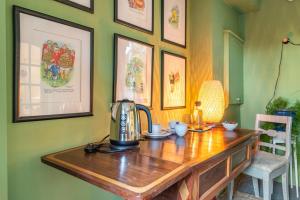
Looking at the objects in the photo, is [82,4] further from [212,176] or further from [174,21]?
[212,176]

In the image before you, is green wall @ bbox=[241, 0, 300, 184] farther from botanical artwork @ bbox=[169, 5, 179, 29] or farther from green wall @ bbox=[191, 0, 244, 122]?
botanical artwork @ bbox=[169, 5, 179, 29]

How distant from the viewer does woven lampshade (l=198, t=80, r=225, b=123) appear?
6.14 ft

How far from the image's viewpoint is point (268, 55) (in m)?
2.54

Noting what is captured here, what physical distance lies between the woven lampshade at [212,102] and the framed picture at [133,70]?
1.77ft

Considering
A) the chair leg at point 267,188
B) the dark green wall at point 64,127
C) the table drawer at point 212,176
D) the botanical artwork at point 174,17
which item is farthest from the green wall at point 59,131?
the chair leg at point 267,188

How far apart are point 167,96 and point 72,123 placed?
90 cm

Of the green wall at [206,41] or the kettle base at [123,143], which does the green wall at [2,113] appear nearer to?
the kettle base at [123,143]

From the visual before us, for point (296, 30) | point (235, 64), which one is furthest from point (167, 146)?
point (296, 30)

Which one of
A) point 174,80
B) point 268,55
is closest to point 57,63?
point 174,80

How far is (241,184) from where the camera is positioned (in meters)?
2.52

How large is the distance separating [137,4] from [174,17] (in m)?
0.50

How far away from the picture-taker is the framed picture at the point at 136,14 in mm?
1396

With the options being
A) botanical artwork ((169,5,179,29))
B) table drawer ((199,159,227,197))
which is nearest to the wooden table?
table drawer ((199,159,227,197))

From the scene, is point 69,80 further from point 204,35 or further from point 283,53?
point 283,53
